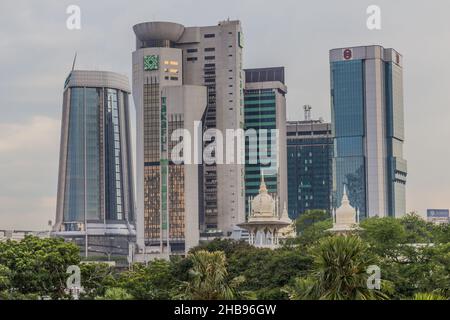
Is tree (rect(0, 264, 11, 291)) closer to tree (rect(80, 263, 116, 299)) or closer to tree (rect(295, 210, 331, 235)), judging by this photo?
tree (rect(80, 263, 116, 299))

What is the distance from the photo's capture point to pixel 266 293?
6462cm

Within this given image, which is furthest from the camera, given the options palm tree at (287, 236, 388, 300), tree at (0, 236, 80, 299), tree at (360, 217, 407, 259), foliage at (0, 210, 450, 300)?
tree at (360, 217, 407, 259)

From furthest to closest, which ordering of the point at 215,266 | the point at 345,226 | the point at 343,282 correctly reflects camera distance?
the point at 345,226 < the point at 215,266 < the point at 343,282

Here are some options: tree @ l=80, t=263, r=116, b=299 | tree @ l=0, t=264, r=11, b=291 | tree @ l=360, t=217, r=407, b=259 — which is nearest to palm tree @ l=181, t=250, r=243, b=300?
tree @ l=0, t=264, r=11, b=291

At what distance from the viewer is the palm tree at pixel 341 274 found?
42.3m

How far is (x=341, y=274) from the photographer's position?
42.5m

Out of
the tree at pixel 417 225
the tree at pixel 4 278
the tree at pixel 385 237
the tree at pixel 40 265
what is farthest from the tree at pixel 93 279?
the tree at pixel 417 225

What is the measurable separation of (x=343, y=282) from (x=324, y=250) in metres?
1.69

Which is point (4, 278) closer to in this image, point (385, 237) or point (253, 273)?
point (253, 273)

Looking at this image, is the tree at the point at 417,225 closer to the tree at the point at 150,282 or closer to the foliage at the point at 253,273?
the foliage at the point at 253,273

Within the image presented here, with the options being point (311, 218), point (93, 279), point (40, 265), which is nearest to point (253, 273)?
point (93, 279)

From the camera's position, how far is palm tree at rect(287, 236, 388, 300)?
42.3 meters
